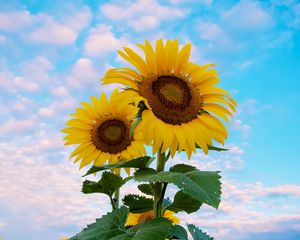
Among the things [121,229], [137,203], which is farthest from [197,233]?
[121,229]

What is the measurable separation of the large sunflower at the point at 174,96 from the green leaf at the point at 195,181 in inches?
11.9

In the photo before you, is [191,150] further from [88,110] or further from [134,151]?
[88,110]

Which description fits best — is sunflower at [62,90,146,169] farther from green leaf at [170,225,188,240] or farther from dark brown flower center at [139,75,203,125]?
green leaf at [170,225,188,240]

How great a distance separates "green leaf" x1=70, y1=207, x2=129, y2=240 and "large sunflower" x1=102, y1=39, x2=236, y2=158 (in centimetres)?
57

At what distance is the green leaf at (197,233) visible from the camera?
365 cm

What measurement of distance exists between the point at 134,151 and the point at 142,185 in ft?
4.36

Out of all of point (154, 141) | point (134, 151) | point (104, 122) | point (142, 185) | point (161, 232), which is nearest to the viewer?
point (161, 232)

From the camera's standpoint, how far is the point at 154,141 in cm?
312

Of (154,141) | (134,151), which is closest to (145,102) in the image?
(154,141)

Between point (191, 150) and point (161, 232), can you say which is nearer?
point (161, 232)

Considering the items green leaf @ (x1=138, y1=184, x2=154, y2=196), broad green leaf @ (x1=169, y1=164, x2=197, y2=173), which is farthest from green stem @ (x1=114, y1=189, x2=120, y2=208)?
broad green leaf @ (x1=169, y1=164, x2=197, y2=173)

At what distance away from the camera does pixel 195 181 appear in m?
2.83

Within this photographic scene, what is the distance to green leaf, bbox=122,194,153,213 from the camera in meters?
3.50

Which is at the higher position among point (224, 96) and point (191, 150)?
point (224, 96)
